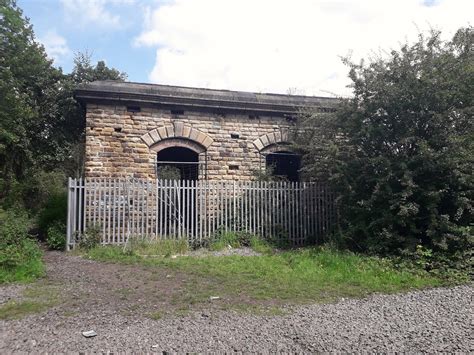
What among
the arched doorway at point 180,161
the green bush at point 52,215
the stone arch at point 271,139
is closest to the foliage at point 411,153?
the stone arch at point 271,139

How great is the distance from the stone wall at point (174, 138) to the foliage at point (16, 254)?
2.79 meters

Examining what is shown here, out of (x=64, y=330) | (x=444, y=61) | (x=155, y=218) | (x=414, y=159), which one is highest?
(x=444, y=61)

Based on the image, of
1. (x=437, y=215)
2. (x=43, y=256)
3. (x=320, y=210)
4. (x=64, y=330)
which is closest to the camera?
(x=64, y=330)

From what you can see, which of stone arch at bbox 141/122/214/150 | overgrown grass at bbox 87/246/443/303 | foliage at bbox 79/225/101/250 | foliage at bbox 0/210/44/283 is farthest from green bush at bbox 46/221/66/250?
stone arch at bbox 141/122/214/150

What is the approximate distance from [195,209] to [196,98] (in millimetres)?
3589

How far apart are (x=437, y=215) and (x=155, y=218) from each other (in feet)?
22.5

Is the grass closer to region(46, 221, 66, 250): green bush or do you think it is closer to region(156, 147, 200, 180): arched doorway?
region(46, 221, 66, 250): green bush

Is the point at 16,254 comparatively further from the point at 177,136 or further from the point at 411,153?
→ the point at 411,153

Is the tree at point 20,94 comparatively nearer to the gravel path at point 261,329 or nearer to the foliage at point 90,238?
the foliage at point 90,238

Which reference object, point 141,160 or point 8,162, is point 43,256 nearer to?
point 141,160

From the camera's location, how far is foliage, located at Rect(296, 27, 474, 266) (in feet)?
27.0

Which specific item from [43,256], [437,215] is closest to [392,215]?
[437,215]

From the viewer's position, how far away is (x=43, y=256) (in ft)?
30.7

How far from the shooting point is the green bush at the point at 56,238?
10398mm
